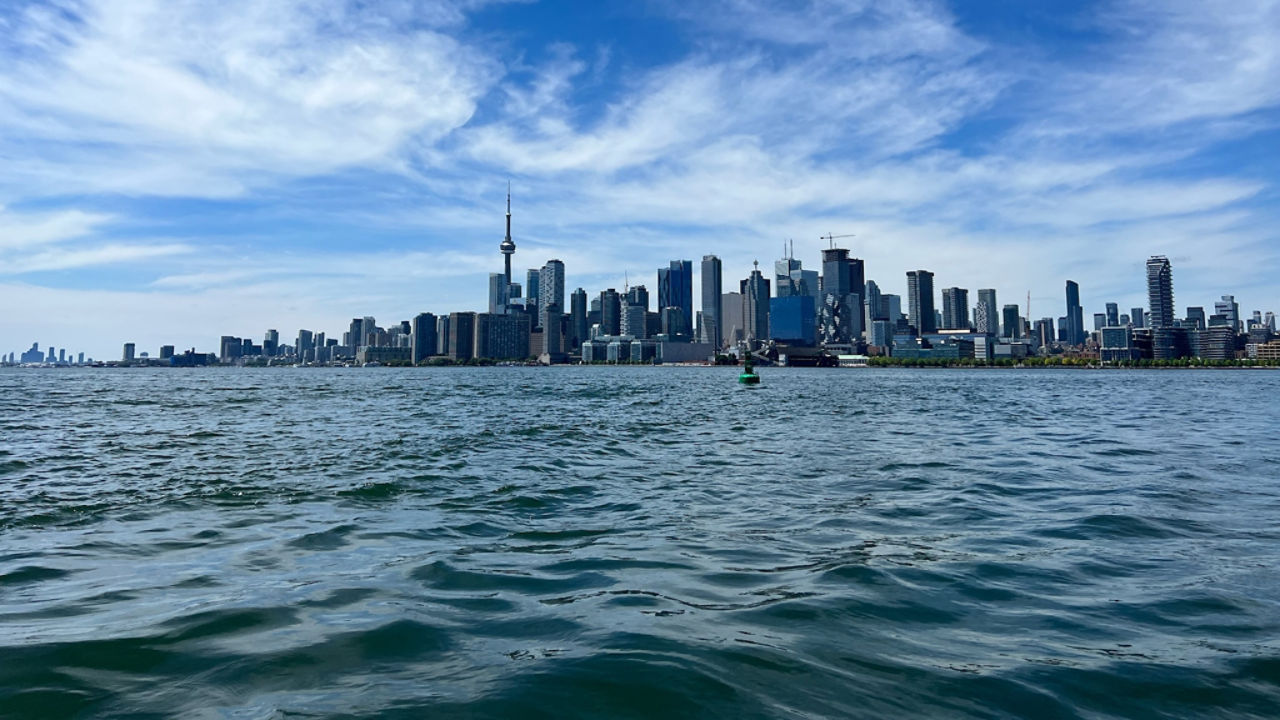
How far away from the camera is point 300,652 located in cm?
699

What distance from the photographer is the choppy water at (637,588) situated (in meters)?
6.20

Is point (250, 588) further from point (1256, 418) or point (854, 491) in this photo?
point (1256, 418)

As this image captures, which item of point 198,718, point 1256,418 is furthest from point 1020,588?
point 1256,418

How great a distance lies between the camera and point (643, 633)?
7.56 m

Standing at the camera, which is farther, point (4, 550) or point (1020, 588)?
point (4, 550)

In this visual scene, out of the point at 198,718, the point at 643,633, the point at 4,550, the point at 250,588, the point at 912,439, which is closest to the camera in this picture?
the point at 198,718

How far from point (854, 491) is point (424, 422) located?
27209 millimetres

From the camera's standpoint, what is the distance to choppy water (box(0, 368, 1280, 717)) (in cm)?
620

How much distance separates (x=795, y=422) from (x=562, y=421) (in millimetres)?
13192

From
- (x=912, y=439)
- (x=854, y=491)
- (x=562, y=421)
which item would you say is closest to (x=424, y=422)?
(x=562, y=421)

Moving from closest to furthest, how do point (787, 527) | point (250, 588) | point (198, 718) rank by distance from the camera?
point (198, 718)
point (250, 588)
point (787, 527)

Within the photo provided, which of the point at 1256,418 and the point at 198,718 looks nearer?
the point at 198,718

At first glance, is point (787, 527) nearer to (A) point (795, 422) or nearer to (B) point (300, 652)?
(B) point (300, 652)

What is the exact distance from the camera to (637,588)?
369 inches
